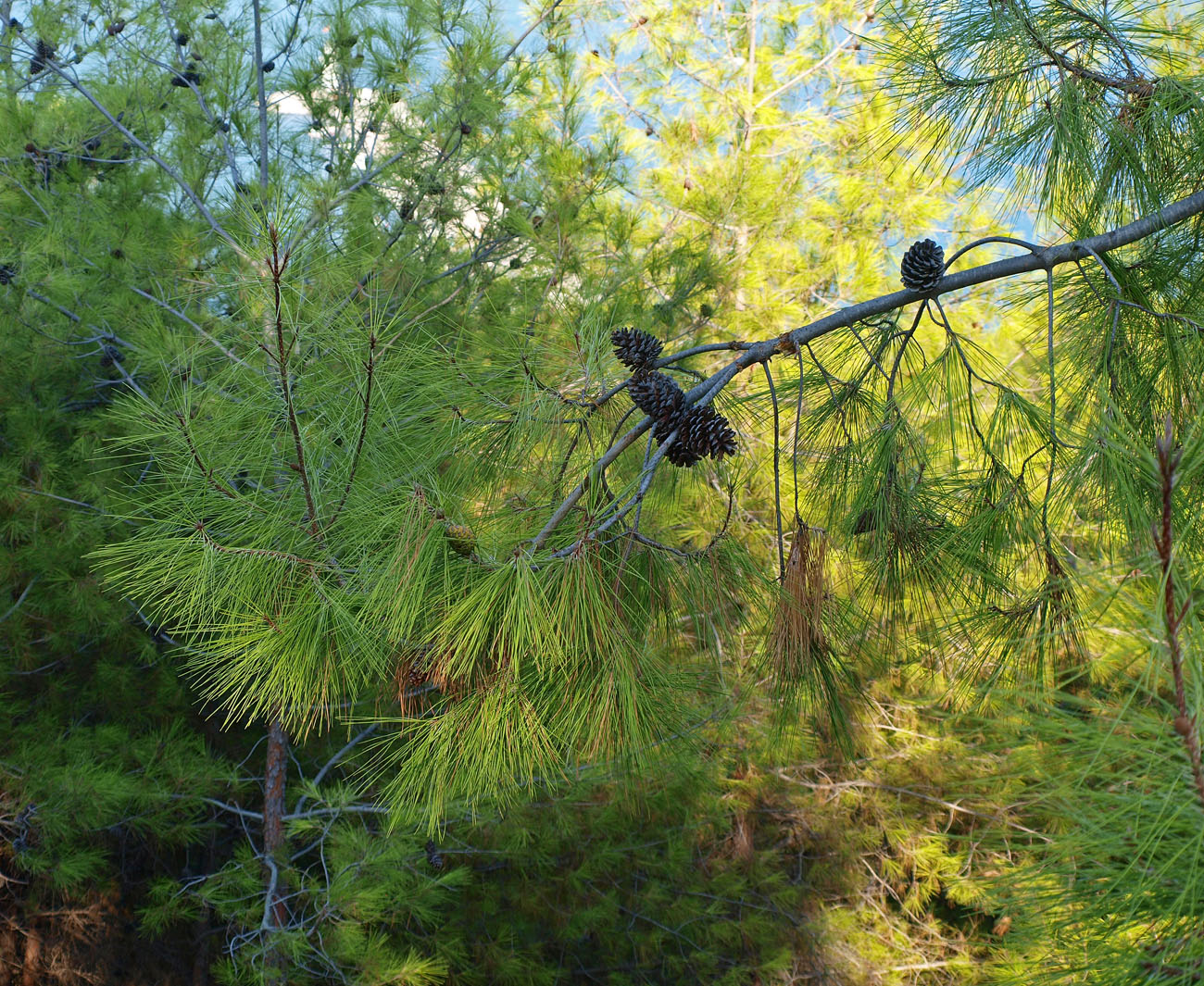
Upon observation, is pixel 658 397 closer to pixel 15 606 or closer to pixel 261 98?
pixel 261 98

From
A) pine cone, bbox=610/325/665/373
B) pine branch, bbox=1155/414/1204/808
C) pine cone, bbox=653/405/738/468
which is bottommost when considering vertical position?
pine branch, bbox=1155/414/1204/808

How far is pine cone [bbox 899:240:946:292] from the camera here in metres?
1.10

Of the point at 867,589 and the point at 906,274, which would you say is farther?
the point at 867,589

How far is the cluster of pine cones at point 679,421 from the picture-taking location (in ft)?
3.01

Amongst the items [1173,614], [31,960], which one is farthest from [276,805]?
[1173,614]

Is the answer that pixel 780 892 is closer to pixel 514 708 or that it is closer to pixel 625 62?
pixel 514 708

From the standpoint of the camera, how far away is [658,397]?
3.11 feet

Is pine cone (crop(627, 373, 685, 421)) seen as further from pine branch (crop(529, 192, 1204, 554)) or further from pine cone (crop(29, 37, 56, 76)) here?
pine cone (crop(29, 37, 56, 76))

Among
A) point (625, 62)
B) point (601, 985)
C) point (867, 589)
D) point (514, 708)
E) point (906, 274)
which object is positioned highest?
point (625, 62)

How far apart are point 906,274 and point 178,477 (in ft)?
3.20

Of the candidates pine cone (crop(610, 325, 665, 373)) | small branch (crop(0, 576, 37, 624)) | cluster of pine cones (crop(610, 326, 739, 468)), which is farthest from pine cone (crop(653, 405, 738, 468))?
small branch (crop(0, 576, 37, 624))

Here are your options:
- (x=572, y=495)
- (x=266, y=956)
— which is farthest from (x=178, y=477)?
(x=266, y=956)

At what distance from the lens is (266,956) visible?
2.65 meters

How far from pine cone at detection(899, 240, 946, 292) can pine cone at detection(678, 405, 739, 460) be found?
0.37 m
